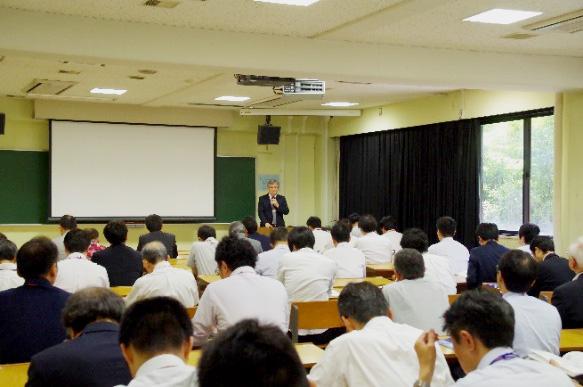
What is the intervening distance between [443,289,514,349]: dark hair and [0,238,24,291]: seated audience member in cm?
300

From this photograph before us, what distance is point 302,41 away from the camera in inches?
284

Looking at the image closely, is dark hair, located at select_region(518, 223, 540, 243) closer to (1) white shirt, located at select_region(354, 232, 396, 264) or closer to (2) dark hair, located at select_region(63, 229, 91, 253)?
(1) white shirt, located at select_region(354, 232, 396, 264)

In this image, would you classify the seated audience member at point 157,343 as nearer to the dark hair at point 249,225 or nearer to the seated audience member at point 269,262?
the seated audience member at point 269,262

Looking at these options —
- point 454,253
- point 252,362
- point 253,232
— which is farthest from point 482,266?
point 252,362

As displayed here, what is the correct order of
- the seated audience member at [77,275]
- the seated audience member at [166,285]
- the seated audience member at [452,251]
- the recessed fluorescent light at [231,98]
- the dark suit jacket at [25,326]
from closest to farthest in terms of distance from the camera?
the dark suit jacket at [25,326]
the seated audience member at [166,285]
the seated audience member at [77,275]
the seated audience member at [452,251]
the recessed fluorescent light at [231,98]

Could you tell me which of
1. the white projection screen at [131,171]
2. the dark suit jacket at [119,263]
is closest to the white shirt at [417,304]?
the dark suit jacket at [119,263]

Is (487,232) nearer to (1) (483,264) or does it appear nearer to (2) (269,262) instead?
(1) (483,264)

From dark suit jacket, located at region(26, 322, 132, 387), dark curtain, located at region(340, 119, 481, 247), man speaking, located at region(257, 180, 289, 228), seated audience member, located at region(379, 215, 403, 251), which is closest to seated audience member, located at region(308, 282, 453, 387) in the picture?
dark suit jacket, located at region(26, 322, 132, 387)

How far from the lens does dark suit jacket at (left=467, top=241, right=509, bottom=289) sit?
686 cm

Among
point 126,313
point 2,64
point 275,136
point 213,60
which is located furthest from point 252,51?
point 275,136

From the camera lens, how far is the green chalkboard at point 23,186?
12414 mm

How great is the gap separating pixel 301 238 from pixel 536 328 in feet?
9.84

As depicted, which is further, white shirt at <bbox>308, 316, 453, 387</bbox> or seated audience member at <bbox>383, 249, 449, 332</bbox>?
seated audience member at <bbox>383, 249, 449, 332</bbox>

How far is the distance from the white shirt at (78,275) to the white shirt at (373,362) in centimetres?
293
